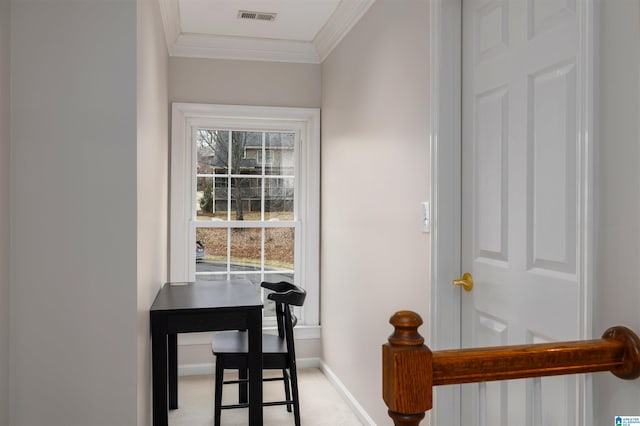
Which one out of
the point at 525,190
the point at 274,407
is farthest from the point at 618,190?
the point at 274,407

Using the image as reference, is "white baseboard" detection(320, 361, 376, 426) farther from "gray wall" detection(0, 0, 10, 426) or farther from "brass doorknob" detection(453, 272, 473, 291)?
"gray wall" detection(0, 0, 10, 426)

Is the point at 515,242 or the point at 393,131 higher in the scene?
the point at 393,131

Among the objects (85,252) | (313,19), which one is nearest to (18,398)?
(85,252)

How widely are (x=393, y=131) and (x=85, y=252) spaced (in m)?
1.54

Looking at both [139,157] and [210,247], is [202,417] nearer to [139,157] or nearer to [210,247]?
[210,247]

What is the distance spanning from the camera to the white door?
1.45 m

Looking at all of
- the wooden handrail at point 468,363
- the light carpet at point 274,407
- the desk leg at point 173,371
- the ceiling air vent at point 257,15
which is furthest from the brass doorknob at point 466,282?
the ceiling air vent at point 257,15

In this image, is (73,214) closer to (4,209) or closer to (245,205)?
(4,209)

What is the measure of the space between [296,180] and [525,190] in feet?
9.76

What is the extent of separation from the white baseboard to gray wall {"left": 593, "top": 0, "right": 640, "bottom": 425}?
1.96m

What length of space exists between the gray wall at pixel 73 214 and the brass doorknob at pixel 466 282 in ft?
4.04

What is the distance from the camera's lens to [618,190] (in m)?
1.27

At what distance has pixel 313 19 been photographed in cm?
371

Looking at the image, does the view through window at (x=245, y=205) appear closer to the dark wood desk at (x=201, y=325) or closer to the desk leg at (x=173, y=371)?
the desk leg at (x=173, y=371)
